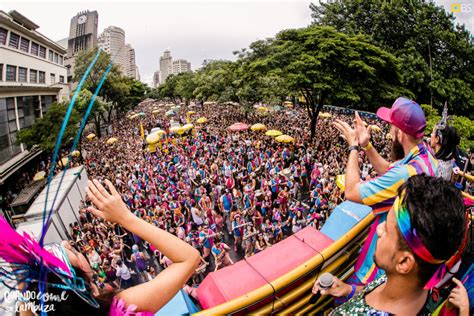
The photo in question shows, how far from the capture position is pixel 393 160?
2.44 meters

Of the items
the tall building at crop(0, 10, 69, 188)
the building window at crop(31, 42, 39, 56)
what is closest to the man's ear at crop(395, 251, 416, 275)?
the tall building at crop(0, 10, 69, 188)

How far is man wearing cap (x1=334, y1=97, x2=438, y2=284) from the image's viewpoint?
189 cm

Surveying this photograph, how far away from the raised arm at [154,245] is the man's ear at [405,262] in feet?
3.21

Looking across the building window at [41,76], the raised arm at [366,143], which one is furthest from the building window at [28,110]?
the raised arm at [366,143]

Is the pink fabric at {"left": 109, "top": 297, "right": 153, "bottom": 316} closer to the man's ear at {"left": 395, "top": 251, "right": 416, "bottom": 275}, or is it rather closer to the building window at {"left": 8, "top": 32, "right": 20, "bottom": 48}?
the man's ear at {"left": 395, "top": 251, "right": 416, "bottom": 275}

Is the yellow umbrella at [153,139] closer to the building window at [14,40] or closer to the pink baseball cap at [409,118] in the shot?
the building window at [14,40]

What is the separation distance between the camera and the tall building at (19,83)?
805 inches

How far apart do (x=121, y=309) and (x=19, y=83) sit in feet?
97.9

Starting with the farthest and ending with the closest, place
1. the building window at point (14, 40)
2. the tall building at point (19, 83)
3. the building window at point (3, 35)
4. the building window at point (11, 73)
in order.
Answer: the building window at point (14, 40) < the building window at point (11, 73) < the building window at point (3, 35) < the tall building at point (19, 83)

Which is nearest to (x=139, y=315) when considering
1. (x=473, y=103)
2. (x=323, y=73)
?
(x=323, y=73)

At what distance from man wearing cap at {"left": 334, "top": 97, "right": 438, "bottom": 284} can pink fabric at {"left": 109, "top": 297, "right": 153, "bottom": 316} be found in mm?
1593

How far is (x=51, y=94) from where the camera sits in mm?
30312

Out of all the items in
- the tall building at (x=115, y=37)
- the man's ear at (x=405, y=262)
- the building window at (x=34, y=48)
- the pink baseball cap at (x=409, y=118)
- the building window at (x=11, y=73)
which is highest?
the building window at (x=34, y=48)

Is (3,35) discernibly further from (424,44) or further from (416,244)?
(424,44)
